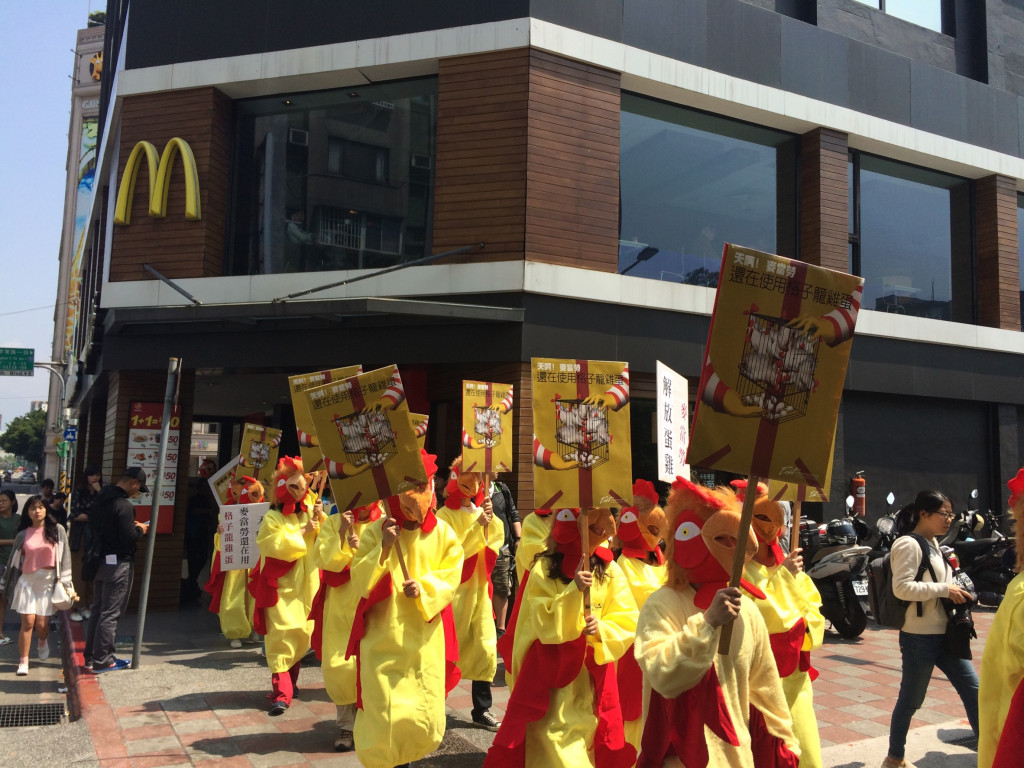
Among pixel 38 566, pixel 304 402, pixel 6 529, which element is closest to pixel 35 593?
pixel 38 566

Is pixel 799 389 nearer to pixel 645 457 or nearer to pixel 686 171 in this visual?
pixel 645 457

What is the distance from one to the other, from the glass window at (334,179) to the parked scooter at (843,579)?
20.9 feet

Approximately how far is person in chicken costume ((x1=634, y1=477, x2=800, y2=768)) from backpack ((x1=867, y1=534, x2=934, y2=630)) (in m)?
2.62

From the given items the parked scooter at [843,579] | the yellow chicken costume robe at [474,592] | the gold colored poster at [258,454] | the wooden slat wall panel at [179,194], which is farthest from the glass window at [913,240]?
the wooden slat wall panel at [179,194]

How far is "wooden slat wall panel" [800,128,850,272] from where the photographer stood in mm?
13227

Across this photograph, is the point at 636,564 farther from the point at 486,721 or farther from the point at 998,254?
the point at 998,254

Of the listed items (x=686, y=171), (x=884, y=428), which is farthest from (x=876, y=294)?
(x=686, y=171)

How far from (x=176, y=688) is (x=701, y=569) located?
607 centimetres

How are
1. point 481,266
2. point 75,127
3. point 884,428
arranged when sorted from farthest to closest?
point 75,127
point 884,428
point 481,266

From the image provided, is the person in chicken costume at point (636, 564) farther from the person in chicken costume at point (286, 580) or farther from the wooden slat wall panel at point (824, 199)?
the wooden slat wall panel at point (824, 199)

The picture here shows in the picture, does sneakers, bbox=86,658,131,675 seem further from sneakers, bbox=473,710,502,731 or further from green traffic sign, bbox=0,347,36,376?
green traffic sign, bbox=0,347,36,376

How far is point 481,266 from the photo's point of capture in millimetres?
11164

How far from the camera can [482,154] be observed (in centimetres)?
1136

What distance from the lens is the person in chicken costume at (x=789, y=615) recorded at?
4.21 meters
